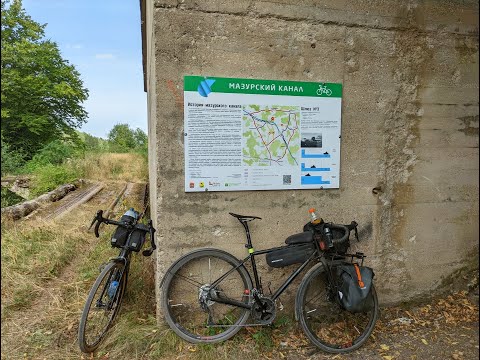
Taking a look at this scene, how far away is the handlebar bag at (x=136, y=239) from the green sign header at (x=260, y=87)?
4.62ft

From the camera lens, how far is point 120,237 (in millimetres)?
3389

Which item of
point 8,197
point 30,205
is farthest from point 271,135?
point 30,205

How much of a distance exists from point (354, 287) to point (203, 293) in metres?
1.38

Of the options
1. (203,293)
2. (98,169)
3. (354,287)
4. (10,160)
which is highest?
(10,160)

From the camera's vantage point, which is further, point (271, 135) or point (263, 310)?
point (271, 135)

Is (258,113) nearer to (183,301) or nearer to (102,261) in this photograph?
(183,301)

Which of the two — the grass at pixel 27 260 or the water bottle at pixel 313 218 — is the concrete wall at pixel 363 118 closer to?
the water bottle at pixel 313 218

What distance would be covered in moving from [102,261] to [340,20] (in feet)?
13.1

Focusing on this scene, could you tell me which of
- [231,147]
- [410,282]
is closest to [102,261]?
[231,147]

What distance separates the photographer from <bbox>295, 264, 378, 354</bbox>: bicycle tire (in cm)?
329

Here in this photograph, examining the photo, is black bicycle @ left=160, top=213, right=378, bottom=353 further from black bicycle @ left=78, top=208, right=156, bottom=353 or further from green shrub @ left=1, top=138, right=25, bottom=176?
green shrub @ left=1, top=138, right=25, bottom=176

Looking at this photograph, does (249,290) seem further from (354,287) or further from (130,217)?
(130,217)

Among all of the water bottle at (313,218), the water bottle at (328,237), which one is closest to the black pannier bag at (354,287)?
the water bottle at (328,237)

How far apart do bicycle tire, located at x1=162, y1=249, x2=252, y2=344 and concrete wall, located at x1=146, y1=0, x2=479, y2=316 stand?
0.16m
